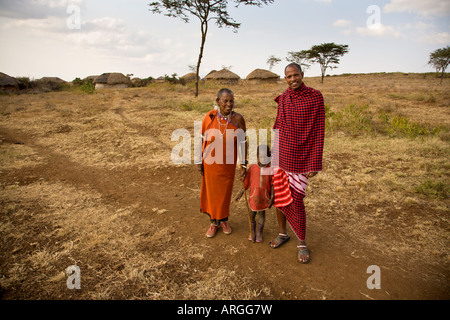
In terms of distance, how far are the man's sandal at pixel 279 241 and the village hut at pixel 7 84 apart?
2334cm

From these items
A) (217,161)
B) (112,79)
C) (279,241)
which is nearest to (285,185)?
(279,241)

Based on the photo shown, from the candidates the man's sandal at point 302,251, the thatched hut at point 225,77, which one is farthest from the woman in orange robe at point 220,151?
the thatched hut at point 225,77

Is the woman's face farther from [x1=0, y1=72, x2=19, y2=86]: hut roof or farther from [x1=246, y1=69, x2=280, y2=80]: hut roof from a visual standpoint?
[x1=246, y1=69, x2=280, y2=80]: hut roof

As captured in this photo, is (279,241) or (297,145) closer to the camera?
(297,145)

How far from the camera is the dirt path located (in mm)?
2205

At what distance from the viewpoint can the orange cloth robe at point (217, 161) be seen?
9.19ft

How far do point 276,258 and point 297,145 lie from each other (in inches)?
43.4

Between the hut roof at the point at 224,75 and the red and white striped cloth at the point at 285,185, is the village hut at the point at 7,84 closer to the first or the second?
the hut roof at the point at 224,75

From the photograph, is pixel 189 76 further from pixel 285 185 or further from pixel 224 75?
pixel 285 185

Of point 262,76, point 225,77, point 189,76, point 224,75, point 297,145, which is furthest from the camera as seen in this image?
A: point 189,76

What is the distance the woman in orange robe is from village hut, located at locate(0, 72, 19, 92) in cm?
2263

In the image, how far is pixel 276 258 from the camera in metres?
2.62
